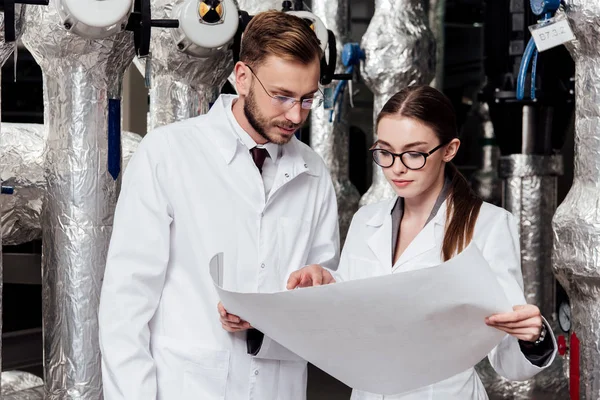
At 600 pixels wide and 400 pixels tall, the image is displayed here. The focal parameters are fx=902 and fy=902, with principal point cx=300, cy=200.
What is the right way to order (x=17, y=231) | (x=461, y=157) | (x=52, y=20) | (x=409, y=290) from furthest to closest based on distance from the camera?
(x=461, y=157), (x=17, y=231), (x=52, y=20), (x=409, y=290)

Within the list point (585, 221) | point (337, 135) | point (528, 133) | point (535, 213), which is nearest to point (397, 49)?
point (337, 135)

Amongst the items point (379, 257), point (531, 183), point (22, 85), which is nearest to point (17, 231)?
point (379, 257)

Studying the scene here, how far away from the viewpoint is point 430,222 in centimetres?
138

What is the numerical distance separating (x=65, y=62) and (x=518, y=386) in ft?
5.67

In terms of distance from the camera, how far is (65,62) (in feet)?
6.40

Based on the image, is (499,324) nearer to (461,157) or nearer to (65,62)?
(65,62)

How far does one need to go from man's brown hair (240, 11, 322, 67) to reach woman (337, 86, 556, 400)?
0.16 m

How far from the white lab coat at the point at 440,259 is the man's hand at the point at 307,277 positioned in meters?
0.08

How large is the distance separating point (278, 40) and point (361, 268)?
0.38 m

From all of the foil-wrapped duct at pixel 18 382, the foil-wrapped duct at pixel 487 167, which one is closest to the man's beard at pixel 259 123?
the foil-wrapped duct at pixel 18 382

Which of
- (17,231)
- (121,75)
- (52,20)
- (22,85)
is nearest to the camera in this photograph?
(52,20)

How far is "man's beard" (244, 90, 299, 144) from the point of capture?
1395 mm

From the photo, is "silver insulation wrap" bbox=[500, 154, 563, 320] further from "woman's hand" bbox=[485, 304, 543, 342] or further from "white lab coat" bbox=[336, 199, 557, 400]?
"woman's hand" bbox=[485, 304, 543, 342]

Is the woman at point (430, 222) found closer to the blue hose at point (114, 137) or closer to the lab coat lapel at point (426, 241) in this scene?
the lab coat lapel at point (426, 241)
